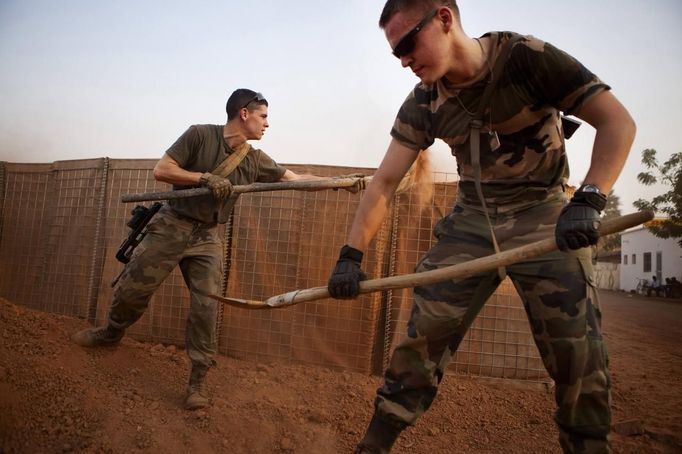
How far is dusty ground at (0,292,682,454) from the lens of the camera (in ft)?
8.96

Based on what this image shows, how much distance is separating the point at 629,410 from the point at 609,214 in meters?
63.5

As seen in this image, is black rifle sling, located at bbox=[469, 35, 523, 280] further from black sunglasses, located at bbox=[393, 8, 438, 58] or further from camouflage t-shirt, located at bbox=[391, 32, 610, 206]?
black sunglasses, located at bbox=[393, 8, 438, 58]

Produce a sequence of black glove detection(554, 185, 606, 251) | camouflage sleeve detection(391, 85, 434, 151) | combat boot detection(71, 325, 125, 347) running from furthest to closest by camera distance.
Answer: combat boot detection(71, 325, 125, 347), camouflage sleeve detection(391, 85, 434, 151), black glove detection(554, 185, 606, 251)

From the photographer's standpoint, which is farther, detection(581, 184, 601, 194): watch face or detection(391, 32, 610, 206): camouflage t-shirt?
detection(391, 32, 610, 206): camouflage t-shirt

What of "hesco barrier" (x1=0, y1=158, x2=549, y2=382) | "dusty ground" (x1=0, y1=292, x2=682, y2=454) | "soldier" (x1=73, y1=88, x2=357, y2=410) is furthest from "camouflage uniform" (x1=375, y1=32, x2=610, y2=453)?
"hesco barrier" (x1=0, y1=158, x2=549, y2=382)

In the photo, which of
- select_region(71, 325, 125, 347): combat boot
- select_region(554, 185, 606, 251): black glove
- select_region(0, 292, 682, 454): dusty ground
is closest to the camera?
select_region(554, 185, 606, 251): black glove

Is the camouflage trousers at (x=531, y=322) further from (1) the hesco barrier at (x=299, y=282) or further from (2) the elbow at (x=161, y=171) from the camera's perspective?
(1) the hesco barrier at (x=299, y=282)

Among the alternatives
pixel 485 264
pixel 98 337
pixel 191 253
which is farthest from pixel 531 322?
pixel 98 337

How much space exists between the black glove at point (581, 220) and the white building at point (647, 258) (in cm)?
2734

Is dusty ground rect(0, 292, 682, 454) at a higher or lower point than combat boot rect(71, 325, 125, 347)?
lower

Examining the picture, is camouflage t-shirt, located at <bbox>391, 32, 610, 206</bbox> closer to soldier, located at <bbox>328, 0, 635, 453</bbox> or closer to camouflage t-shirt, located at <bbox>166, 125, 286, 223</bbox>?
soldier, located at <bbox>328, 0, 635, 453</bbox>

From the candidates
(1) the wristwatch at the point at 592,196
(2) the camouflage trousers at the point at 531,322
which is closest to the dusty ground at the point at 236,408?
(2) the camouflage trousers at the point at 531,322

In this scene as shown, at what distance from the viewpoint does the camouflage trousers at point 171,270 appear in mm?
3381

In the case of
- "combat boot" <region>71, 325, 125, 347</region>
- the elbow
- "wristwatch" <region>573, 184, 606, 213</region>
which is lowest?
"combat boot" <region>71, 325, 125, 347</region>
